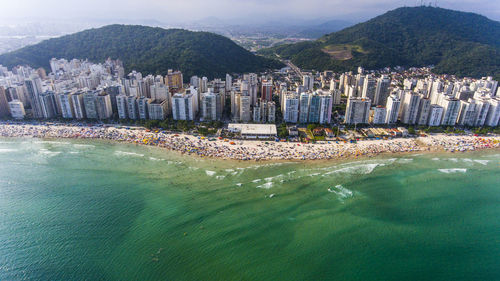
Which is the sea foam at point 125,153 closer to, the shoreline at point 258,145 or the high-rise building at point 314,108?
the shoreline at point 258,145

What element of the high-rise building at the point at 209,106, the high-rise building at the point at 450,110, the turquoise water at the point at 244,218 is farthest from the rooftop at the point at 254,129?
the high-rise building at the point at 450,110

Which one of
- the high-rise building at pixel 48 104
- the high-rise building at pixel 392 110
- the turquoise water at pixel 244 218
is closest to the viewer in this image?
the turquoise water at pixel 244 218

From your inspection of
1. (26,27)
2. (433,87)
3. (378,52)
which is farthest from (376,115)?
(26,27)

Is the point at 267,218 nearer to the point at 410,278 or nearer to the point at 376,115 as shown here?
the point at 410,278

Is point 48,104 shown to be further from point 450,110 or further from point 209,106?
point 450,110

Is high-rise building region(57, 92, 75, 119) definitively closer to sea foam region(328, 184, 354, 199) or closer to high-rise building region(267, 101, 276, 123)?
high-rise building region(267, 101, 276, 123)

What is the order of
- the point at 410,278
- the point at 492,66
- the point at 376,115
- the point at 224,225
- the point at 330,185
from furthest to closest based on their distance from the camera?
the point at 492,66, the point at 376,115, the point at 330,185, the point at 224,225, the point at 410,278
